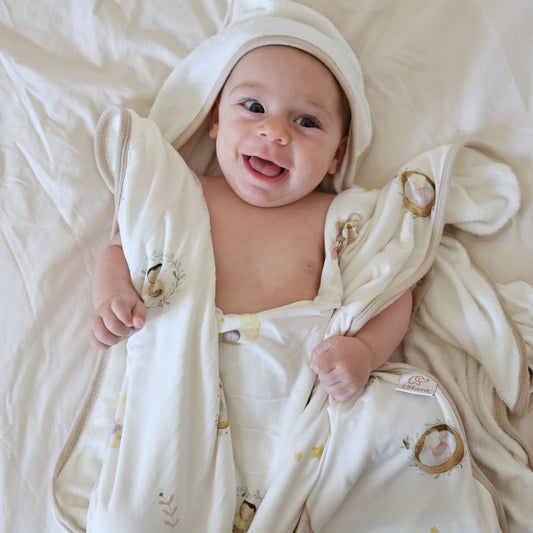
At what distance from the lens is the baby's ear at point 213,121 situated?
145 cm

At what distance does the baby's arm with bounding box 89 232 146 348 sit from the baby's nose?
0.42 metres

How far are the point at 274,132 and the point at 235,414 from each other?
60 centimetres

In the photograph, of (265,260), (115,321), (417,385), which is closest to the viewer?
(115,321)

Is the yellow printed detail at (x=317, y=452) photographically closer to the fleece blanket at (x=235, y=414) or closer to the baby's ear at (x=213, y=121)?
the fleece blanket at (x=235, y=414)

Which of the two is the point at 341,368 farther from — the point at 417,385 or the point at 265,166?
the point at 265,166

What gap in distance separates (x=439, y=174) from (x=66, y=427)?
3.41 feet

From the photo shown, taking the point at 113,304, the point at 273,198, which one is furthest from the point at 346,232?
the point at 113,304

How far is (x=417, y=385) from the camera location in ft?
4.05

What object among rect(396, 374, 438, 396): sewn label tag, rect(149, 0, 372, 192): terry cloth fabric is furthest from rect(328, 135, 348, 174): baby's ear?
rect(396, 374, 438, 396): sewn label tag

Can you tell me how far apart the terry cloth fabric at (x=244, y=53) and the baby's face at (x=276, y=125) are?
27 millimetres

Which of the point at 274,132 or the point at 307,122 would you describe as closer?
the point at 274,132

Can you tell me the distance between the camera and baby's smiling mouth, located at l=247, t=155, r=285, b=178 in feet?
4.38

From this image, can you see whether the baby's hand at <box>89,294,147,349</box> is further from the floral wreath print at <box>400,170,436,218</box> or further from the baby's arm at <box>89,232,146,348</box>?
the floral wreath print at <box>400,170,436,218</box>

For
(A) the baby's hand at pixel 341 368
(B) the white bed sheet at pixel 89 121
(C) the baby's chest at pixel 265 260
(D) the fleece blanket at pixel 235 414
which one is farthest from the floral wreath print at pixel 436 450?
(C) the baby's chest at pixel 265 260
